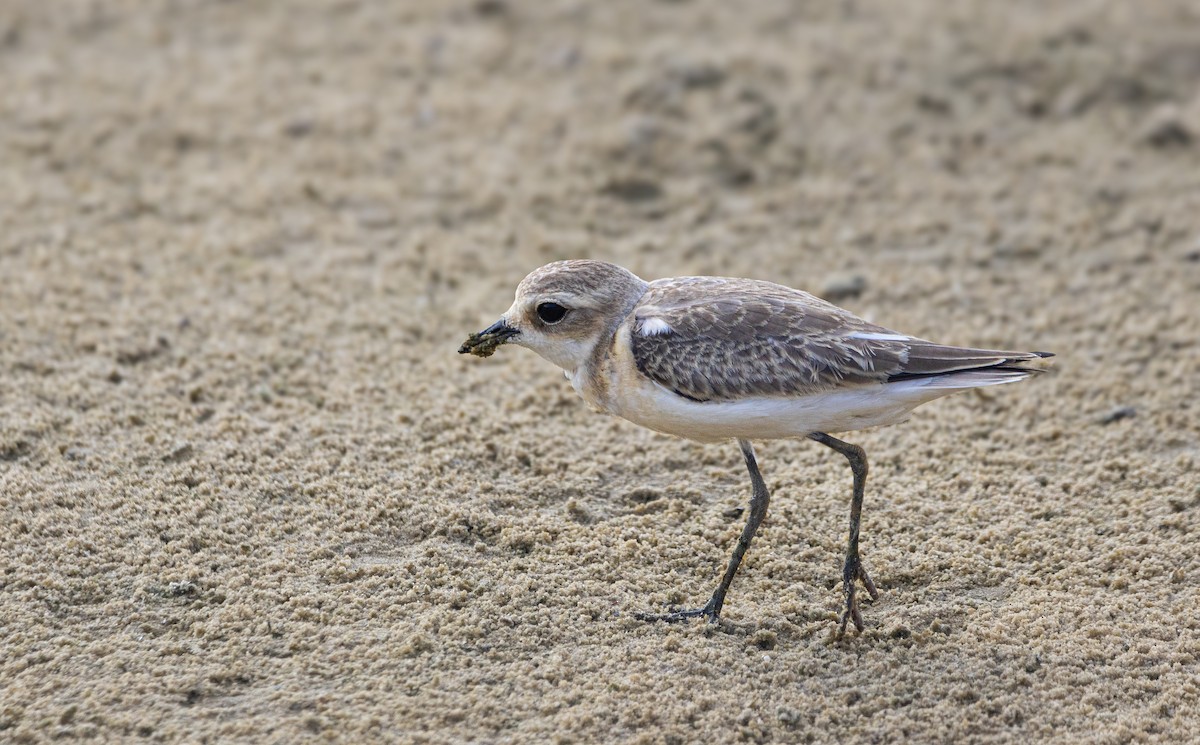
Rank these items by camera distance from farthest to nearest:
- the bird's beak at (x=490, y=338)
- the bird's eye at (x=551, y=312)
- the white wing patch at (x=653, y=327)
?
the bird's beak at (x=490, y=338) → the bird's eye at (x=551, y=312) → the white wing patch at (x=653, y=327)

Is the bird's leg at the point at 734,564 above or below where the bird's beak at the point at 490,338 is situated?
below

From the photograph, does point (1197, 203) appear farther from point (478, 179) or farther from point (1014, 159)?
point (478, 179)

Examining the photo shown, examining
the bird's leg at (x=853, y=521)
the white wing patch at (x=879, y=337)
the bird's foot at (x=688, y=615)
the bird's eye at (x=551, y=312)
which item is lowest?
the bird's foot at (x=688, y=615)

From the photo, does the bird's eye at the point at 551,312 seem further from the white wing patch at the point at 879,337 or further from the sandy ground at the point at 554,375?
the white wing patch at the point at 879,337

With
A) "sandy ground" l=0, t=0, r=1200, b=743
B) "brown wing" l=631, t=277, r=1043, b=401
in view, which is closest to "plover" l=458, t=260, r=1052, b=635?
"brown wing" l=631, t=277, r=1043, b=401

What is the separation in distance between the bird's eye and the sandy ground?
2.53 ft

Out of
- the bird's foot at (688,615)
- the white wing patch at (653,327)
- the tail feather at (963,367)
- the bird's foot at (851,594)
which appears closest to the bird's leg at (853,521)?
the bird's foot at (851,594)

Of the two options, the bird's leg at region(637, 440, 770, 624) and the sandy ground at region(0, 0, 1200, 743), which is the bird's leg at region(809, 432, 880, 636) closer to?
the sandy ground at region(0, 0, 1200, 743)

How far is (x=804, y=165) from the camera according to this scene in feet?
24.0

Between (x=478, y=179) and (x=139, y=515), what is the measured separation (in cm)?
332

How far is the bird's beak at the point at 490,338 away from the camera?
14.4 feet

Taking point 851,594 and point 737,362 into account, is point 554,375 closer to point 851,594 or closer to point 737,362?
point 737,362

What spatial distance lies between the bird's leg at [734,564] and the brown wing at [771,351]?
37 cm

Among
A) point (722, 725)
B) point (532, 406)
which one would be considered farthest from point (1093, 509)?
point (532, 406)
